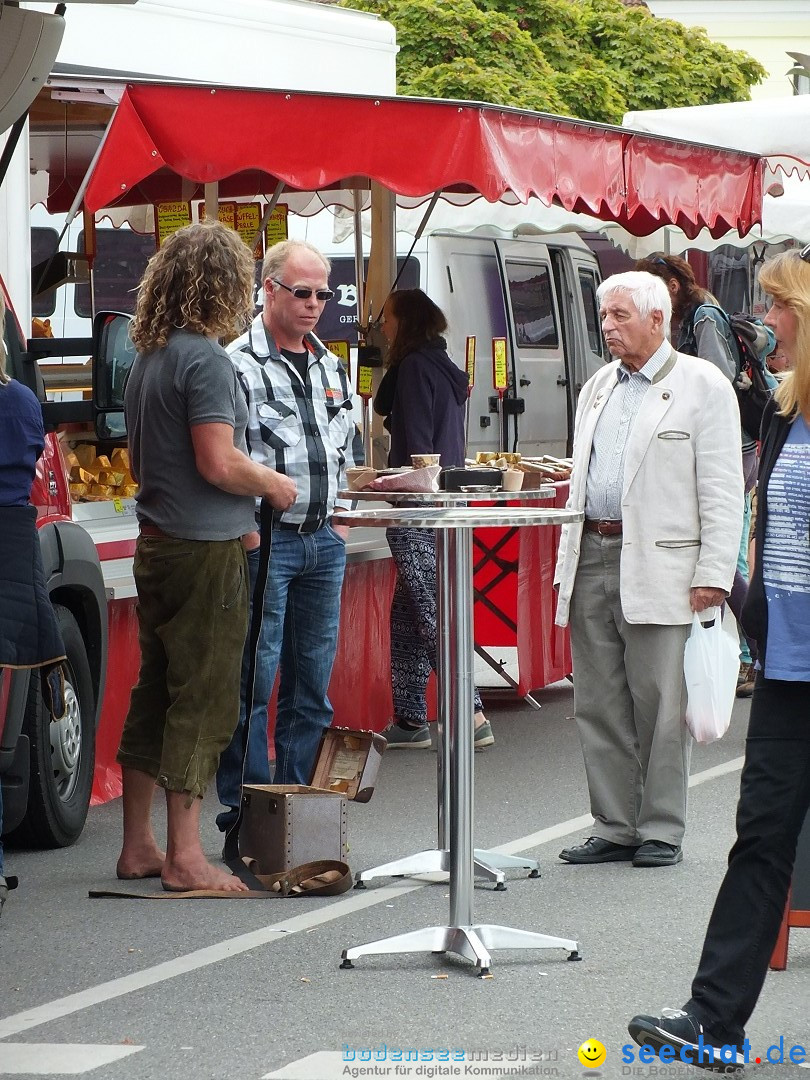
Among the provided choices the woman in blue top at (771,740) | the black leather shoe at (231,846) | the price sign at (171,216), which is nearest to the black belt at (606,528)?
the black leather shoe at (231,846)

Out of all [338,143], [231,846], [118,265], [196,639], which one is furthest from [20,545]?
[118,265]

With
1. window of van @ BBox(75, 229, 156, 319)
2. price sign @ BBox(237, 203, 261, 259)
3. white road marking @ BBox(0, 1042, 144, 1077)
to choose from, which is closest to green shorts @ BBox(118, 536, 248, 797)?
white road marking @ BBox(0, 1042, 144, 1077)

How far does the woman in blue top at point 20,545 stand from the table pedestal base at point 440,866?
50.1 inches

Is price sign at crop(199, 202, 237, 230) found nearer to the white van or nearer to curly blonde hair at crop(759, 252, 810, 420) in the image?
the white van

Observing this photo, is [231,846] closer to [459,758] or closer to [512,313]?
[459,758]

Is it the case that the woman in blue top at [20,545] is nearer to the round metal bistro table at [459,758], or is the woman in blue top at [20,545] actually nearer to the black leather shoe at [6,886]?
the black leather shoe at [6,886]

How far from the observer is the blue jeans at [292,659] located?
6410 mm

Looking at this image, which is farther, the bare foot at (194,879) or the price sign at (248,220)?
the price sign at (248,220)

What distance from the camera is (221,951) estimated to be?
5332mm

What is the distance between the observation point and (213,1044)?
449cm

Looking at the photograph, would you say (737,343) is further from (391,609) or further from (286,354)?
(286,354)

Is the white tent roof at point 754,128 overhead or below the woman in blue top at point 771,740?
overhead

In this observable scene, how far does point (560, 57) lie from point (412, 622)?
20830 millimetres

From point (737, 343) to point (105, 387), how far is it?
12.5 ft
